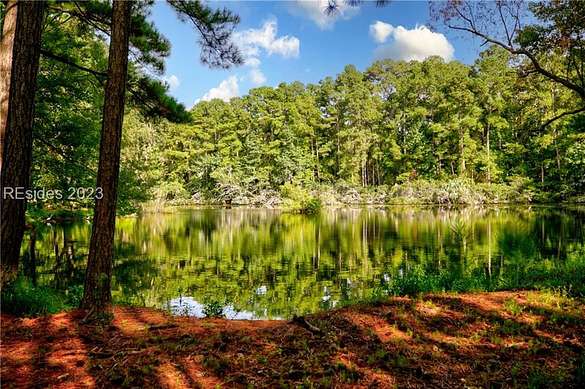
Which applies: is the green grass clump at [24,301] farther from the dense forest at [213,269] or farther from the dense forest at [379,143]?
the dense forest at [379,143]

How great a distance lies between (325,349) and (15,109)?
448cm

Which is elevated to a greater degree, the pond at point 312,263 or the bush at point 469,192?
the bush at point 469,192

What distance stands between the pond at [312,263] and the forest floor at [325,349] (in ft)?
6.27

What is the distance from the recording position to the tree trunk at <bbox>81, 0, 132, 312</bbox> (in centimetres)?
478

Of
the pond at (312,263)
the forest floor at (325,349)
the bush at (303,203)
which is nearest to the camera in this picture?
the forest floor at (325,349)

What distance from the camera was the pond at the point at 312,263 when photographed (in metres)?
8.53

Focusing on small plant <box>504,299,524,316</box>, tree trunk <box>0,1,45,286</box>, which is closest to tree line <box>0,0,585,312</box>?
tree trunk <box>0,1,45,286</box>

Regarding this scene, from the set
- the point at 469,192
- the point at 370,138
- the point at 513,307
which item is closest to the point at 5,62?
the point at 513,307

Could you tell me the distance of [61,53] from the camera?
9039 millimetres

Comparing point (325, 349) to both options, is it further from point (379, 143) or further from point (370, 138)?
point (379, 143)

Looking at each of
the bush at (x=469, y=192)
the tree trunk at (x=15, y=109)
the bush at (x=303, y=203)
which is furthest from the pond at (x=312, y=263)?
the bush at (x=469, y=192)

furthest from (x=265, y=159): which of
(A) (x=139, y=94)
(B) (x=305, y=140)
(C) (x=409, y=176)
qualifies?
(A) (x=139, y=94)

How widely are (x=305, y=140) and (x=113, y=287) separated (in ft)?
148

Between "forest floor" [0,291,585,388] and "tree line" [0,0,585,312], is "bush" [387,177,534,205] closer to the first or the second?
"tree line" [0,0,585,312]
